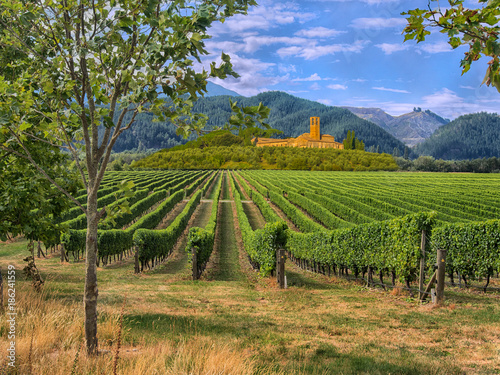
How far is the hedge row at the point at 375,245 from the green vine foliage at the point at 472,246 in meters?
1.79

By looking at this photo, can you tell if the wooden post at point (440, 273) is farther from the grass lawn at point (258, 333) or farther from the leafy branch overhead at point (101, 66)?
the leafy branch overhead at point (101, 66)

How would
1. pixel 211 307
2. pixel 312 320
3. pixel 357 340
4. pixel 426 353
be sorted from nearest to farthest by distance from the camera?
pixel 426 353
pixel 357 340
pixel 312 320
pixel 211 307

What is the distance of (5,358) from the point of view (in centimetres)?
321

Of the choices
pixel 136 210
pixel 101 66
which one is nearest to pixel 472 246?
pixel 101 66

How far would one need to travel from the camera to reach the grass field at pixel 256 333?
3488mm

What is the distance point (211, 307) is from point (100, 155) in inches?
262

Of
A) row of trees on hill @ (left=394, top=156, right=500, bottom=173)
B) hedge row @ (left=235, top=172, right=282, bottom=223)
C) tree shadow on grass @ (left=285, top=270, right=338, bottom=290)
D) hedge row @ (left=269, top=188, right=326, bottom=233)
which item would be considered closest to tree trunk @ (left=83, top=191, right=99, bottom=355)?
tree shadow on grass @ (left=285, top=270, right=338, bottom=290)

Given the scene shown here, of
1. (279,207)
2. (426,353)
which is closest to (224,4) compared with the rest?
(426,353)

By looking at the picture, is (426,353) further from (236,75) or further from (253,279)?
(253,279)

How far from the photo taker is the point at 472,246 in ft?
42.9

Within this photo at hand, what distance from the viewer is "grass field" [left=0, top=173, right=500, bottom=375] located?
3.49 m

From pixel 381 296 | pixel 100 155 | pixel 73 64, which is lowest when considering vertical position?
pixel 381 296

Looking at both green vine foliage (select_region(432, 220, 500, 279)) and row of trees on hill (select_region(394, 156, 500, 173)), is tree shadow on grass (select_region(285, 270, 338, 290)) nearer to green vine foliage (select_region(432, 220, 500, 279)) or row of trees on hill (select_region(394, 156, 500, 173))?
green vine foliage (select_region(432, 220, 500, 279))

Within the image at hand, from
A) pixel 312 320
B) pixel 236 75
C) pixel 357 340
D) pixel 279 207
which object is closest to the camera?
pixel 236 75
